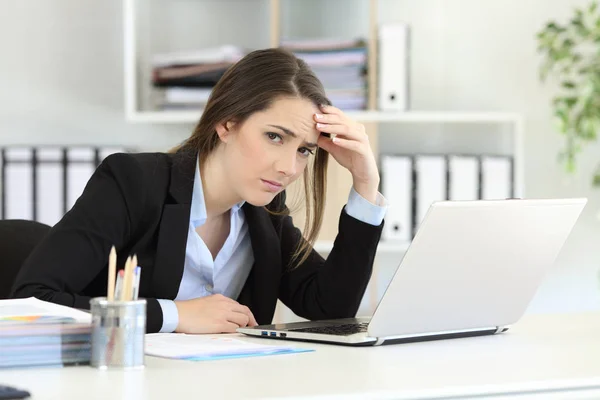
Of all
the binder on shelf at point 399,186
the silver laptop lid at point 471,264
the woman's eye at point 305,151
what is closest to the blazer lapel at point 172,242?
the woman's eye at point 305,151

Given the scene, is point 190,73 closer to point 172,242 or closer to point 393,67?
point 393,67

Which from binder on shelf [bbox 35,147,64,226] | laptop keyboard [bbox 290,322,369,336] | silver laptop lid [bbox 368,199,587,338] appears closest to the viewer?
silver laptop lid [bbox 368,199,587,338]

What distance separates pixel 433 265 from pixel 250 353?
0.97 ft

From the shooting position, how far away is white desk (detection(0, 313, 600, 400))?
0.98 metres

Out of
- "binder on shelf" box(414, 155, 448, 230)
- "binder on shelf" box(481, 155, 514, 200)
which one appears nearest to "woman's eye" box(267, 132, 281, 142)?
"binder on shelf" box(414, 155, 448, 230)

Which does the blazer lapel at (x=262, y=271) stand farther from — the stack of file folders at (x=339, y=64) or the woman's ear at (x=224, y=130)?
the stack of file folders at (x=339, y=64)

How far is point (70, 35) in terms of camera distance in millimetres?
3195

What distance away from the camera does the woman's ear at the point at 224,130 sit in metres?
1.77

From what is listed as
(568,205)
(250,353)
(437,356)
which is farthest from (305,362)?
(568,205)

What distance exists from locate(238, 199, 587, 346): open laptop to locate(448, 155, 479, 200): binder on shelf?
1543mm

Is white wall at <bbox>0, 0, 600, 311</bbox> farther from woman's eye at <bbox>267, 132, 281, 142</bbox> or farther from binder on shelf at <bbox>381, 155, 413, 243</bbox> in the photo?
woman's eye at <bbox>267, 132, 281, 142</bbox>

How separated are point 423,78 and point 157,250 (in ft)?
6.34

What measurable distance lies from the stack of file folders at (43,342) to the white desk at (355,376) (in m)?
0.02

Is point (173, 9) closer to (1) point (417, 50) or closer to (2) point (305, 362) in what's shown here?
(1) point (417, 50)
